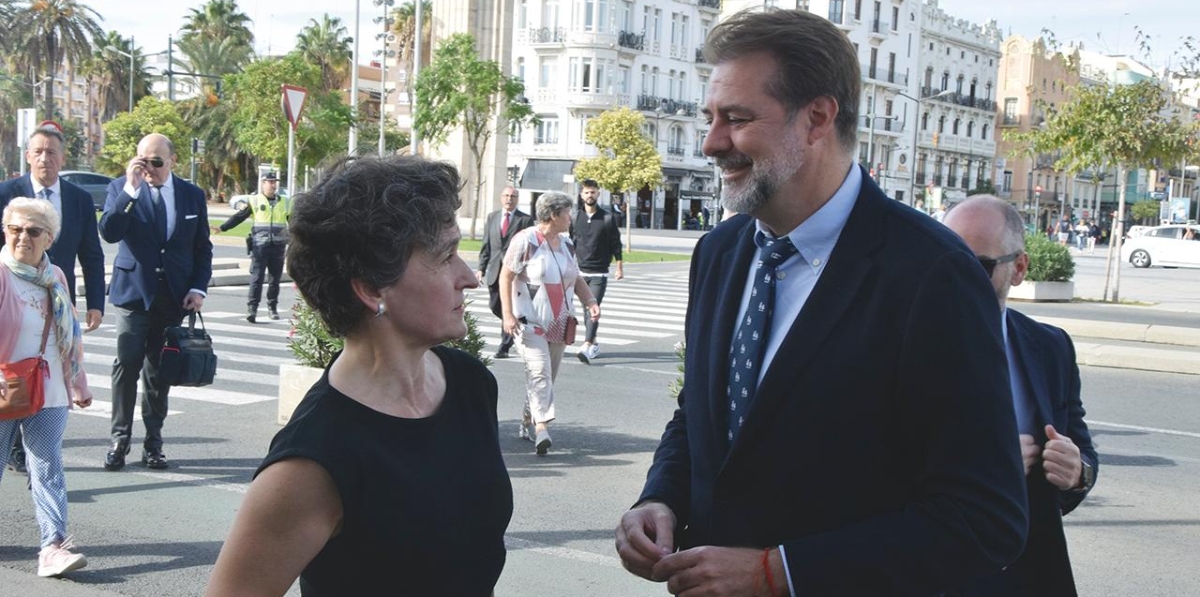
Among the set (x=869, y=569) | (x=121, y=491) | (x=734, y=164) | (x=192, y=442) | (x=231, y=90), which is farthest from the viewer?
(x=231, y=90)

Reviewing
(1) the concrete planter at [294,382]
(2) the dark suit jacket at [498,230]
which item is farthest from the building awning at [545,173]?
(1) the concrete planter at [294,382]

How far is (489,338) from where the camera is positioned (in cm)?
1484

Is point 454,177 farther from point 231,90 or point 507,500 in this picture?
point 231,90

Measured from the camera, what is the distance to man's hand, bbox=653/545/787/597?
2115 millimetres

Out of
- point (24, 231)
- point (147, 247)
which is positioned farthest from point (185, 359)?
point (24, 231)

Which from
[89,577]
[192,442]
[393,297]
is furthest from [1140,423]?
[393,297]

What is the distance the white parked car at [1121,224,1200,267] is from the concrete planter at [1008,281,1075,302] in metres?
22.9

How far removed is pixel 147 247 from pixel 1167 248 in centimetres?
4430

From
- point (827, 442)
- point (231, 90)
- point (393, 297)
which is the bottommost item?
point (827, 442)

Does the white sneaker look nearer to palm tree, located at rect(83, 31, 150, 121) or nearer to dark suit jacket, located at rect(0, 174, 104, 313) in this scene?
dark suit jacket, located at rect(0, 174, 104, 313)

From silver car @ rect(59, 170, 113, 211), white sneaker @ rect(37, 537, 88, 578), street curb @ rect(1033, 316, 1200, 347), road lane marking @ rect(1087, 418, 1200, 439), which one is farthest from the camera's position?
silver car @ rect(59, 170, 113, 211)

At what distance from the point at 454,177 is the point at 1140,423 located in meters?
9.34

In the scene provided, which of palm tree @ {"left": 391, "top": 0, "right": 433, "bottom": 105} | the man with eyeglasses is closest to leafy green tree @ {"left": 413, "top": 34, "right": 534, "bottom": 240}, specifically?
the man with eyeglasses

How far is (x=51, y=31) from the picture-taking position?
5712 cm
